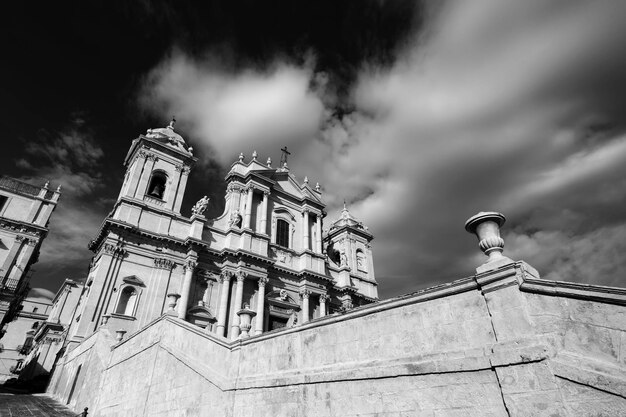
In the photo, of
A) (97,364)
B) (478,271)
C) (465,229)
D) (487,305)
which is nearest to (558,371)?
(487,305)

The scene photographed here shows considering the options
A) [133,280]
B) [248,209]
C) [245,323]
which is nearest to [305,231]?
[248,209]

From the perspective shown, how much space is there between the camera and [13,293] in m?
21.6

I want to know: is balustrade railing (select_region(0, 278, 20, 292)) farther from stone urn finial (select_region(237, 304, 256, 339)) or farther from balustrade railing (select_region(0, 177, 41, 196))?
stone urn finial (select_region(237, 304, 256, 339))

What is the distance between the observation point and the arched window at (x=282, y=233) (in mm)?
24844

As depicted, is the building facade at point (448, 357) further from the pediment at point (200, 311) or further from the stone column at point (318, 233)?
the stone column at point (318, 233)

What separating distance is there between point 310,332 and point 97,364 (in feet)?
35.5

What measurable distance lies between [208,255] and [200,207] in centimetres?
309

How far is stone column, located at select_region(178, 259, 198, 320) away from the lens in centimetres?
1750

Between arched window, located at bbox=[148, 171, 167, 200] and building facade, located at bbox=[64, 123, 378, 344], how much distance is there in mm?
68

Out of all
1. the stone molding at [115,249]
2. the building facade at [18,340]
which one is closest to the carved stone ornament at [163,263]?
the stone molding at [115,249]

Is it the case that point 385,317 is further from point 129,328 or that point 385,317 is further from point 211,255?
point 211,255

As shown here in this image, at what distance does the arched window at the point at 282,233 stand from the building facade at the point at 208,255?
0.26 ft

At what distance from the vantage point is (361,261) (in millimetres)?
31734

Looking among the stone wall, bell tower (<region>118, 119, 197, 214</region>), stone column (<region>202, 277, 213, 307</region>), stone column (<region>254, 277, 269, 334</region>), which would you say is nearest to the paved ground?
the stone wall
